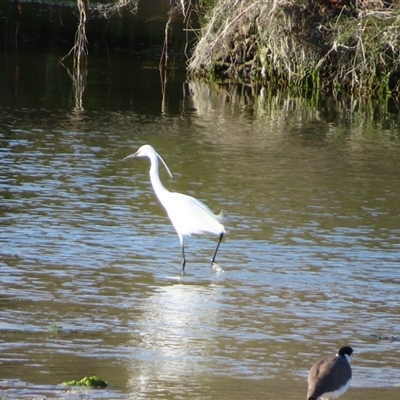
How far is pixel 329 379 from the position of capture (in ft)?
19.5

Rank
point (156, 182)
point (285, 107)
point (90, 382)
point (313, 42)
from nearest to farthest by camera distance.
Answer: point (90, 382)
point (156, 182)
point (285, 107)
point (313, 42)

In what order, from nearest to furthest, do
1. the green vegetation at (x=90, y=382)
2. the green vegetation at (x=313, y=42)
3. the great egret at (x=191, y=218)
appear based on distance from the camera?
the green vegetation at (x=90, y=382) < the great egret at (x=191, y=218) < the green vegetation at (x=313, y=42)

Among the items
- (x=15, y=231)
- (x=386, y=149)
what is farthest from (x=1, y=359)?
(x=386, y=149)

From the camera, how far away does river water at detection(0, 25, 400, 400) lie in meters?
7.08

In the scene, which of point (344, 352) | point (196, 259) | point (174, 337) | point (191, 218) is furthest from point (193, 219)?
point (344, 352)

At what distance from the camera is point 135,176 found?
1502 cm

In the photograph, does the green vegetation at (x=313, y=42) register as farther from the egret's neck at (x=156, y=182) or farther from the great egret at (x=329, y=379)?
the great egret at (x=329, y=379)

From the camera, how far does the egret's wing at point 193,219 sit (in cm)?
1016

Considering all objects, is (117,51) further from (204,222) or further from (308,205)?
(204,222)

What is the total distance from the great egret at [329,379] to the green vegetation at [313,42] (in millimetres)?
19982

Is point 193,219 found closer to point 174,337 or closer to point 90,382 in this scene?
point 174,337

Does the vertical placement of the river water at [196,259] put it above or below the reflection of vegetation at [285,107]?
below

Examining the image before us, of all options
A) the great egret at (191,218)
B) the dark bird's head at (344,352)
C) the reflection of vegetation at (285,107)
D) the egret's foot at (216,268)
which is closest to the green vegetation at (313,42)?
the reflection of vegetation at (285,107)

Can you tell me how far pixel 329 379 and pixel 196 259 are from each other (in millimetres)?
4733
